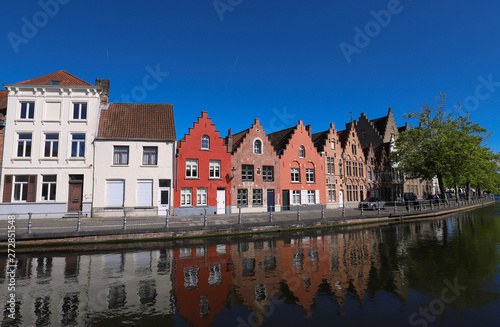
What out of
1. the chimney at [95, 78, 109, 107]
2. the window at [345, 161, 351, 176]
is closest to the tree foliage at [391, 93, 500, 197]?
the window at [345, 161, 351, 176]

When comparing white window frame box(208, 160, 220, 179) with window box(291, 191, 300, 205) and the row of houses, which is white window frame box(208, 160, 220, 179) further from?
window box(291, 191, 300, 205)

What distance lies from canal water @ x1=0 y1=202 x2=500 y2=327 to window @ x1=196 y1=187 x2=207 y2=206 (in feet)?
36.9

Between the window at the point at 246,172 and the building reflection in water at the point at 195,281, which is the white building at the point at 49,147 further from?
the window at the point at 246,172

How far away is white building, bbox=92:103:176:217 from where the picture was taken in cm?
2258

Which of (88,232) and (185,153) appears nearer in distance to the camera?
(88,232)

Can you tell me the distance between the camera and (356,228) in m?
22.3

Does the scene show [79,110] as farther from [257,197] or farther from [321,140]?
[321,140]

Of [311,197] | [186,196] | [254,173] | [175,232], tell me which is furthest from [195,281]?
[311,197]

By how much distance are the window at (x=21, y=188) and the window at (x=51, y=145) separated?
2.41 m

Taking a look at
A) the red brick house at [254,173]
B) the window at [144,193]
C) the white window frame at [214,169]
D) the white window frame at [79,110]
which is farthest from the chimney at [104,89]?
the red brick house at [254,173]

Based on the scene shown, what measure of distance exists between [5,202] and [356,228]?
28.0 metres

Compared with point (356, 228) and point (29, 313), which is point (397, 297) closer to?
point (29, 313)

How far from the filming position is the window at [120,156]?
23.2m

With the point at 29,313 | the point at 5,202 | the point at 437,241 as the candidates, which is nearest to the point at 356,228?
the point at 437,241
